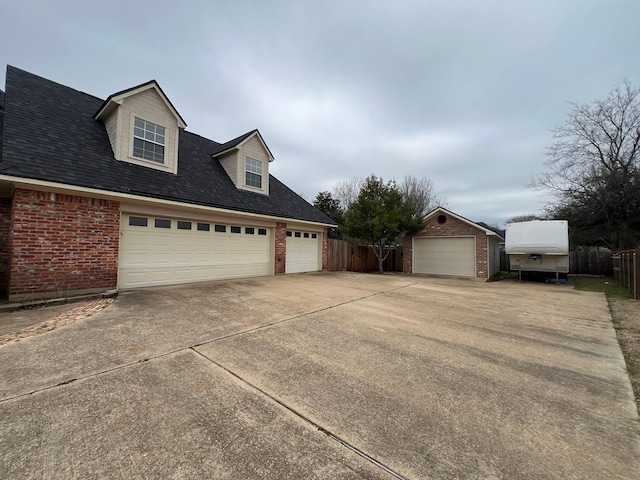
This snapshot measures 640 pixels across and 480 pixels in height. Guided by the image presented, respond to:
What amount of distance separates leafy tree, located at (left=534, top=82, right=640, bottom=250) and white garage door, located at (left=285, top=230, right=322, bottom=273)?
15765 mm

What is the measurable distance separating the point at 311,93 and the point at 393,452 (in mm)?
12902

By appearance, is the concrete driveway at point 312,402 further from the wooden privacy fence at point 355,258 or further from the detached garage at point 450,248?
the wooden privacy fence at point 355,258

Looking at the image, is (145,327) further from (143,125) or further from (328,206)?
(328,206)

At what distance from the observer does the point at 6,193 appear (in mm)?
6418

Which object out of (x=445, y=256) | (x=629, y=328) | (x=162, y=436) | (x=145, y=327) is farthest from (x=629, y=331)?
(x=445, y=256)

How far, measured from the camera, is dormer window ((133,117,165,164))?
8.52m

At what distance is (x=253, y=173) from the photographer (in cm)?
1209

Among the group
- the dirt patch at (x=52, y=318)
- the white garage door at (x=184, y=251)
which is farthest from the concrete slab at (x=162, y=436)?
the white garage door at (x=184, y=251)

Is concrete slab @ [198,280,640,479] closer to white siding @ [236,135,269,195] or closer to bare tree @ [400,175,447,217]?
white siding @ [236,135,269,195]

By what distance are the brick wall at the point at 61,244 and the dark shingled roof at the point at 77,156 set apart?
570mm

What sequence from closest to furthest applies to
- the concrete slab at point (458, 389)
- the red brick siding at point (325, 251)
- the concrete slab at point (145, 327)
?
the concrete slab at point (458, 389) < the concrete slab at point (145, 327) < the red brick siding at point (325, 251)

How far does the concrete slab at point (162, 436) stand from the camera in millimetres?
1648

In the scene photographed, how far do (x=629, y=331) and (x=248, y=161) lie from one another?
12.5 metres

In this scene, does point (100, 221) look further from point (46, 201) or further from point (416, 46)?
point (416, 46)
